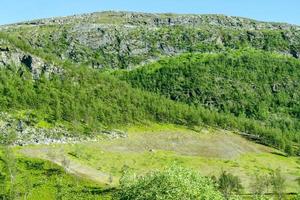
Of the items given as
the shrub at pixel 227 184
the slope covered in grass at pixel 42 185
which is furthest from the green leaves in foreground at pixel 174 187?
the shrub at pixel 227 184

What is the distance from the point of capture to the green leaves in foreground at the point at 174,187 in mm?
82375

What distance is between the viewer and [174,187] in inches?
3287

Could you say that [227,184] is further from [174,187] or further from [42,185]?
[174,187]

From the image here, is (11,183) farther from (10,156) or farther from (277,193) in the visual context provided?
(277,193)

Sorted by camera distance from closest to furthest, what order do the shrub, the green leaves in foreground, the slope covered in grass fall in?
the green leaves in foreground
the slope covered in grass
the shrub

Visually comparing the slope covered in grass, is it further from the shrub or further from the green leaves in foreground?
the green leaves in foreground

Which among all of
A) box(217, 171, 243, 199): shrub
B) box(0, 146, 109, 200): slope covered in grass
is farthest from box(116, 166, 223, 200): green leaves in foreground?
box(217, 171, 243, 199): shrub

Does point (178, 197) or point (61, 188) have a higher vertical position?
point (178, 197)

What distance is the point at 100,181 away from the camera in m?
198

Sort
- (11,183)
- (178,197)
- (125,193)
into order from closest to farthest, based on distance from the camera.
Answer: (178,197) → (125,193) → (11,183)

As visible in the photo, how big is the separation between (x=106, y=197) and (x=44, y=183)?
96.4ft

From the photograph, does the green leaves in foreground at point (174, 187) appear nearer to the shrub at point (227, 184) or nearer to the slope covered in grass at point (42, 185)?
the slope covered in grass at point (42, 185)

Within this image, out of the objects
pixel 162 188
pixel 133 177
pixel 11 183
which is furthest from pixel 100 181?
pixel 162 188

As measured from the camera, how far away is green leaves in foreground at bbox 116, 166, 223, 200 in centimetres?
8238
